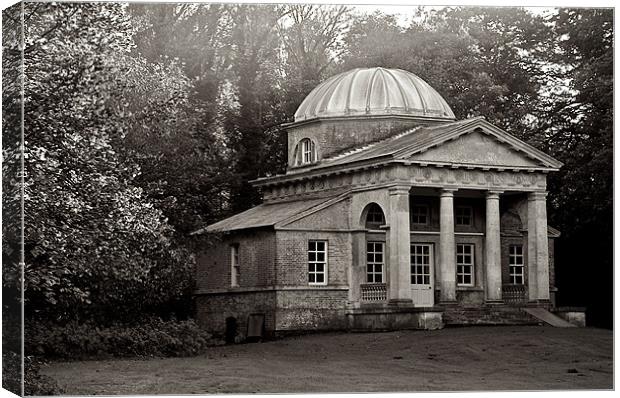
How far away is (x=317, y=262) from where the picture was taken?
3055 centimetres

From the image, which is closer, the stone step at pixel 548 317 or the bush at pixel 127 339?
the bush at pixel 127 339

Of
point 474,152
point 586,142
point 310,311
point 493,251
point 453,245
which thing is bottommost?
point 310,311

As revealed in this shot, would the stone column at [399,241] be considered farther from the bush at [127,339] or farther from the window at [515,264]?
the bush at [127,339]

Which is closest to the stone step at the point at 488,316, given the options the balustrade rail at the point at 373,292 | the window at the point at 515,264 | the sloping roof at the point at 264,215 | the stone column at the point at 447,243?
the stone column at the point at 447,243

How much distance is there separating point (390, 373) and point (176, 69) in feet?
22.6

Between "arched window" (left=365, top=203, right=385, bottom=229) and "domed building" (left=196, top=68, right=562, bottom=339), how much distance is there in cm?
4

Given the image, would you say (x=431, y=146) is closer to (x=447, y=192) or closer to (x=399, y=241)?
(x=447, y=192)

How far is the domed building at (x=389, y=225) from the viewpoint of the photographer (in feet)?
94.5

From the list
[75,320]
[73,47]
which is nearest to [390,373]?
[75,320]

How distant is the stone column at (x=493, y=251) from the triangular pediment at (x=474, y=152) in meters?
1.12

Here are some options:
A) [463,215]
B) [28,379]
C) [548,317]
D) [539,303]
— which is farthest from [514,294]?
[28,379]

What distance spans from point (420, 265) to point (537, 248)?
3032 mm

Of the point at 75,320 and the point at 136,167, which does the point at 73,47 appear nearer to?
the point at 136,167

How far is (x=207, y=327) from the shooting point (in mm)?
25625
